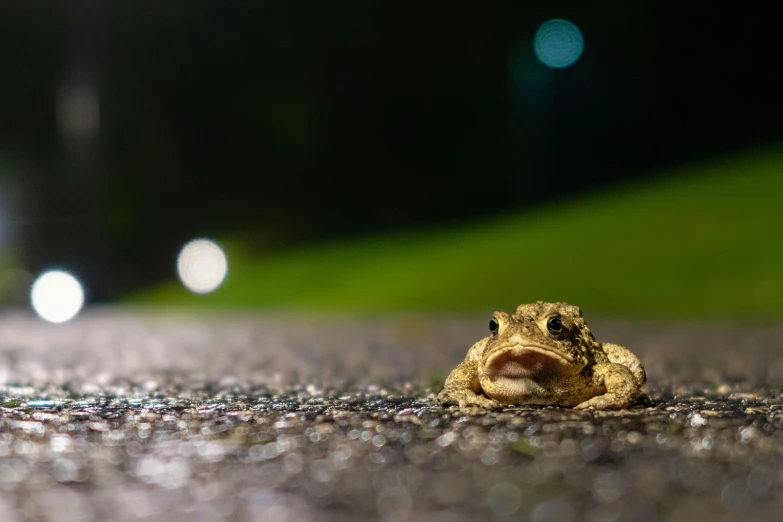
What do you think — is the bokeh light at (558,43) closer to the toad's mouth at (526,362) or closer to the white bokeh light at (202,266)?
the white bokeh light at (202,266)

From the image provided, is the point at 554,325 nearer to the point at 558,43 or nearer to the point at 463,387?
the point at 463,387

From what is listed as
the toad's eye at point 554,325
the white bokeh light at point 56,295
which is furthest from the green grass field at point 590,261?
the toad's eye at point 554,325

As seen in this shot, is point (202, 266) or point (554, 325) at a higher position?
point (202, 266)

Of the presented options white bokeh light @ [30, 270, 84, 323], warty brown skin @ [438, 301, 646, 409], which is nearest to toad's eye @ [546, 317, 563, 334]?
warty brown skin @ [438, 301, 646, 409]

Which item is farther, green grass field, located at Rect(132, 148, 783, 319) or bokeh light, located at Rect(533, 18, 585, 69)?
bokeh light, located at Rect(533, 18, 585, 69)

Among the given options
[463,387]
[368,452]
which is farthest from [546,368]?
[368,452]

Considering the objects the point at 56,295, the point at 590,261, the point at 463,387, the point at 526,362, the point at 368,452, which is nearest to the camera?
the point at 368,452

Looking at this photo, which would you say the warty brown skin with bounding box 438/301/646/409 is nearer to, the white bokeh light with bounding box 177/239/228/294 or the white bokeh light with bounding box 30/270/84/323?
the white bokeh light with bounding box 30/270/84/323

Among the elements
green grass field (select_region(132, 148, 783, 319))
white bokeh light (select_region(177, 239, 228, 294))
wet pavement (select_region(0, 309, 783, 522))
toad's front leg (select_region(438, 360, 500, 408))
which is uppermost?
white bokeh light (select_region(177, 239, 228, 294))
